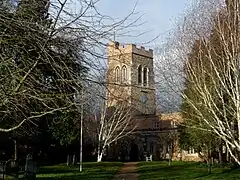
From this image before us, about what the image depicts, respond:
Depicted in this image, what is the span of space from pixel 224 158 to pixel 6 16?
141ft

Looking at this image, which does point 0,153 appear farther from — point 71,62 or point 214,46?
point 71,62

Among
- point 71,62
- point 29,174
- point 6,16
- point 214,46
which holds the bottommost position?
point 29,174

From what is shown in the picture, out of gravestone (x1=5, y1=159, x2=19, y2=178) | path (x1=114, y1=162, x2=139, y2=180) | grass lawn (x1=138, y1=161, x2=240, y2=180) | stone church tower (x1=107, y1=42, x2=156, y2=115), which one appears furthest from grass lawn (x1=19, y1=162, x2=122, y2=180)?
A: stone church tower (x1=107, y1=42, x2=156, y2=115)

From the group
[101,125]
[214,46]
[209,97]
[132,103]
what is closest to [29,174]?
[209,97]

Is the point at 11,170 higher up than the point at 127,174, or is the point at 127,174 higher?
the point at 11,170

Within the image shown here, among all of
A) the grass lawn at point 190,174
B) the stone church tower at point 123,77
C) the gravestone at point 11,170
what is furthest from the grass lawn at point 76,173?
the stone church tower at point 123,77

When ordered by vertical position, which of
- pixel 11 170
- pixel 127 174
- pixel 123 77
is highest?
pixel 123 77

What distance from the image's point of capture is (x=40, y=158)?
4606 centimetres

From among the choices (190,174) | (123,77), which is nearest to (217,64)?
(190,174)

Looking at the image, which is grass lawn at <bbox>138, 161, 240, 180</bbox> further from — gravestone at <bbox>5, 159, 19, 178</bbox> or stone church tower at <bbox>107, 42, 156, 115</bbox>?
stone church tower at <bbox>107, 42, 156, 115</bbox>

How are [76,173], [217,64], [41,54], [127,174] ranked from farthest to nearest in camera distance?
[127,174] < [76,173] < [217,64] < [41,54]

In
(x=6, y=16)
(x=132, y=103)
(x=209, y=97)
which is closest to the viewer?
(x=6, y=16)

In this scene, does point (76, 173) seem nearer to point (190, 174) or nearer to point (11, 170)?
point (190, 174)

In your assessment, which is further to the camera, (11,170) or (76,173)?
(76,173)
